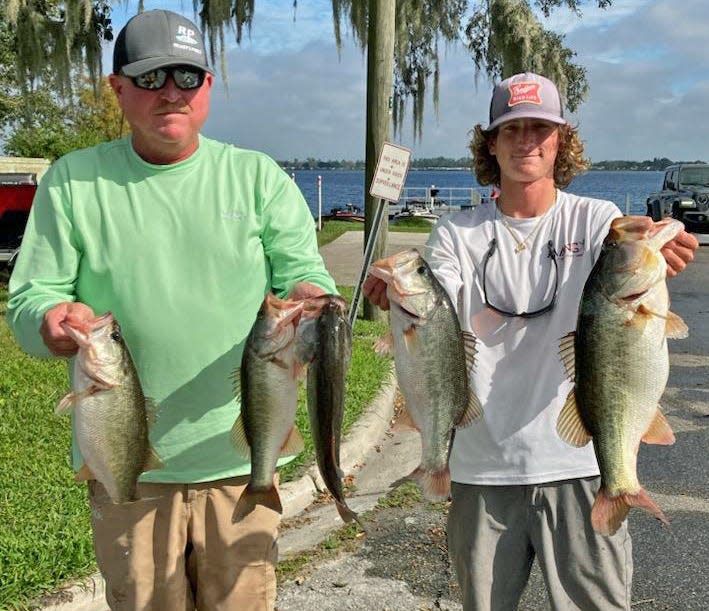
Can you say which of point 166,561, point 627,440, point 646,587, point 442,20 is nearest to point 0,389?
point 166,561

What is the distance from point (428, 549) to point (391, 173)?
3920 millimetres

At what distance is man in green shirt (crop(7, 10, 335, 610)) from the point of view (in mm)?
2703

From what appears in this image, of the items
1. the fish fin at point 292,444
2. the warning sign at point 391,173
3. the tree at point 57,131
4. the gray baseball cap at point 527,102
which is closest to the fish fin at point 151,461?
the fish fin at point 292,444

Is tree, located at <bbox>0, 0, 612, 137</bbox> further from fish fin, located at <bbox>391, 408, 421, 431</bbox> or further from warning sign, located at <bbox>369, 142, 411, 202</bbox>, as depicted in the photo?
fish fin, located at <bbox>391, 408, 421, 431</bbox>

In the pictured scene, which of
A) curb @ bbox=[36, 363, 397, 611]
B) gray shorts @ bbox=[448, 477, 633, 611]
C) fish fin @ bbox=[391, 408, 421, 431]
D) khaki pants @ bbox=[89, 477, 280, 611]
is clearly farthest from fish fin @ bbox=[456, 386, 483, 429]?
curb @ bbox=[36, 363, 397, 611]

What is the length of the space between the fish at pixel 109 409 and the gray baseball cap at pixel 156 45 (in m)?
0.81

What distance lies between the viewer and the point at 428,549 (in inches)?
187

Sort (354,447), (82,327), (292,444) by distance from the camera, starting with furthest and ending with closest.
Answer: (354,447) → (292,444) → (82,327)

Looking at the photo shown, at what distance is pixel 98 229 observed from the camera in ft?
8.96

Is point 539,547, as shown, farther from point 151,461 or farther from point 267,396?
point 151,461

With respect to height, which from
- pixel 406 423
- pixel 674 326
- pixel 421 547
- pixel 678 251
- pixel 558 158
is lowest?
pixel 421 547

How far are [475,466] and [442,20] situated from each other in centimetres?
1321

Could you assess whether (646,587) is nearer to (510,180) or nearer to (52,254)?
(510,180)

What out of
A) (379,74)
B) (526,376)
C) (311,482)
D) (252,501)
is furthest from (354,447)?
(379,74)
